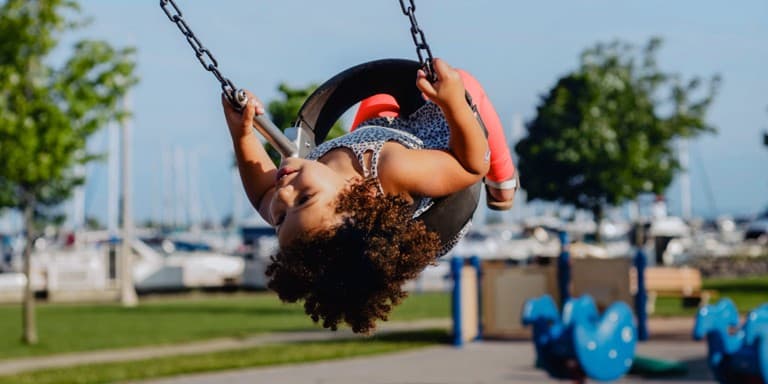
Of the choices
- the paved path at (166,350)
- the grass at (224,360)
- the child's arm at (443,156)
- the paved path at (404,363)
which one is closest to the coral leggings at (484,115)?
the child's arm at (443,156)

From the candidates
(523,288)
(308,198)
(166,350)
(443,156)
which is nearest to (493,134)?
(443,156)

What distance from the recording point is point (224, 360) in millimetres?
14219

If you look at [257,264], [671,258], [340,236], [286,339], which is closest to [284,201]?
[340,236]

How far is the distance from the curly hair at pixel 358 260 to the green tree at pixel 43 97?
15.4 metres

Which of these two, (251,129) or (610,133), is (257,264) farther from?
(251,129)

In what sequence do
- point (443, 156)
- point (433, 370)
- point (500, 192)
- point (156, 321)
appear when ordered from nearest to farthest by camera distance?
point (443, 156) < point (500, 192) < point (433, 370) < point (156, 321)

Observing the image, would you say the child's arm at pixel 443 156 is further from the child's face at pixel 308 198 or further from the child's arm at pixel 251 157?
the child's arm at pixel 251 157

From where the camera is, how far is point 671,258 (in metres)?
42.6

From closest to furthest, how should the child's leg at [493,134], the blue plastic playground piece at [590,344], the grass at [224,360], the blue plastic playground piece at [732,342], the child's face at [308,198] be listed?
1. the child's face at [308,198]
2. the child's leg at [493,134]
3. the blue plastic playground piece at [732,342]
4. the blue plastic playground piece at [590,344]
5. the grass at [224,360]

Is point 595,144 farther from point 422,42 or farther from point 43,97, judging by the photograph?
point 422,42

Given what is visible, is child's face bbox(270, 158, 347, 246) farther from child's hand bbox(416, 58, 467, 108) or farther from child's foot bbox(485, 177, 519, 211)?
child's foot bbox(485, 177, 519, 211)

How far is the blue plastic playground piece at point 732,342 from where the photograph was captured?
8.73m

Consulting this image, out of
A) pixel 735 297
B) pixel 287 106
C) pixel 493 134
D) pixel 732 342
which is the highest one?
pixel 287 106

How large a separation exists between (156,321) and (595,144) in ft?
38.9
